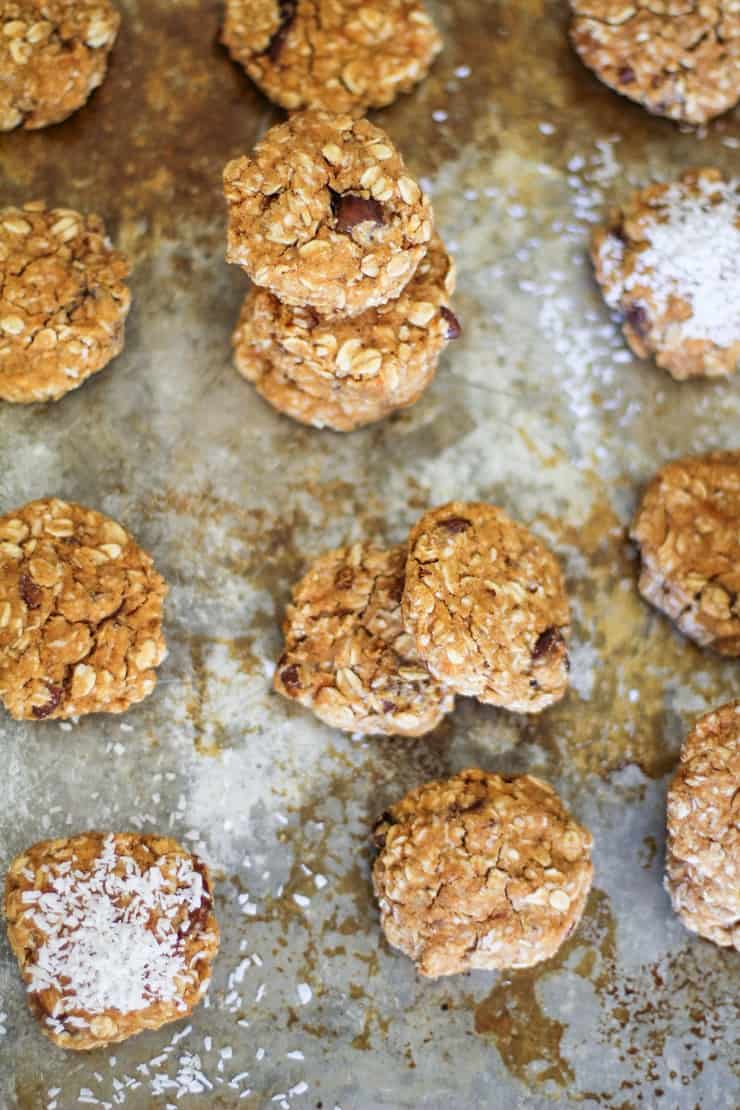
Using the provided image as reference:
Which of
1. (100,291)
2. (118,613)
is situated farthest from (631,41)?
(118,613)

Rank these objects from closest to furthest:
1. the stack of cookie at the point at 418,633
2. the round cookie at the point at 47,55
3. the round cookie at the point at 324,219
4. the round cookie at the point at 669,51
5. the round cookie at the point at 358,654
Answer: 1. the round cookie at the point at 324,219
2. the stack of cookie at the point at 418,633
3. the round cookie at the point at 358,654
4. the round cookie at the point at 47,55
5. the round cookie at the point at 669,51

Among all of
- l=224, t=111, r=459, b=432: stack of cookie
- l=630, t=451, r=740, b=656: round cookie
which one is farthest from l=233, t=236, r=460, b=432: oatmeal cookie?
l=630, t=451, r=740, b=656: round cookie

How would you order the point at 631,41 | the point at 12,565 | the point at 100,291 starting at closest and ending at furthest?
1. the point at 12,565
2. the point at 100,291
3. the point at 631,41

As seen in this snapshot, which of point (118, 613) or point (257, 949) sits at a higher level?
point (118, 613)

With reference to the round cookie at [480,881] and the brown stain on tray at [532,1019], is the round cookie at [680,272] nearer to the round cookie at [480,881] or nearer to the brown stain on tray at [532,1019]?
the round cookie at [480,881]

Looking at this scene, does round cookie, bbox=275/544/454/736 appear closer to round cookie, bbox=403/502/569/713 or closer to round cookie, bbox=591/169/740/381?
→ round cookie, bbox=403/502/569/713

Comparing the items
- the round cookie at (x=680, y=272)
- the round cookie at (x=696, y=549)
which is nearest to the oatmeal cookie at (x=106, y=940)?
the round cookie at (x=696, y=549)

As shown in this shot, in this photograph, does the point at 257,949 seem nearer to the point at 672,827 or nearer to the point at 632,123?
the point at 672,827
